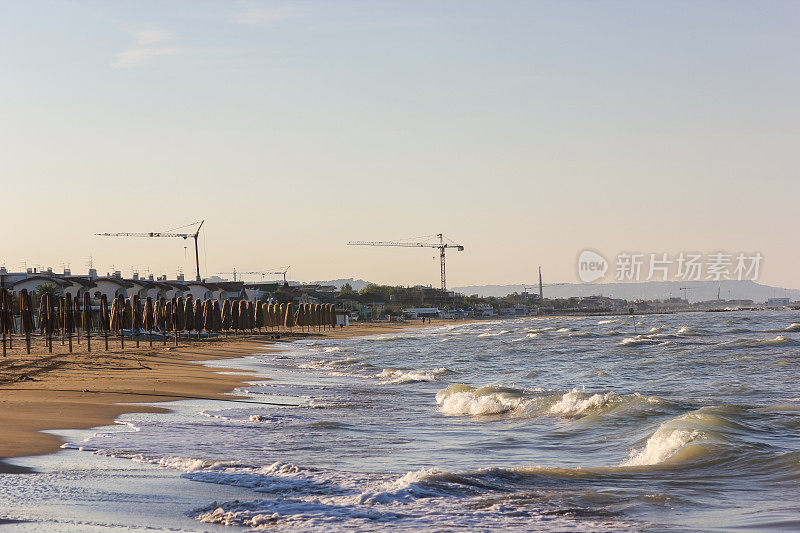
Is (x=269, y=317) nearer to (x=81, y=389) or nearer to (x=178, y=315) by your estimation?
(x=178, y=315)

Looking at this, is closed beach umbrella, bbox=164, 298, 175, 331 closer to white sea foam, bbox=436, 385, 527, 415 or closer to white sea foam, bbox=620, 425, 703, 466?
white sea foam, bbox=436, 385, 527, 415

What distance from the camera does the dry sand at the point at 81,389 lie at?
439 inches

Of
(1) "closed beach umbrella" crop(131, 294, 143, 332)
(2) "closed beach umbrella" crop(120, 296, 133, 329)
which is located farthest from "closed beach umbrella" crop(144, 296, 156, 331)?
(2) "closed beach umbrella" crop(120, 296, 133, 329)

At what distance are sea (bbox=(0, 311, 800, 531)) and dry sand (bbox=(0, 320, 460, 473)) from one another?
58 cm

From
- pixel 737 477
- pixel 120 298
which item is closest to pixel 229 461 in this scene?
pixel 737 477

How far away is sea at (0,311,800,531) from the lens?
7.31m

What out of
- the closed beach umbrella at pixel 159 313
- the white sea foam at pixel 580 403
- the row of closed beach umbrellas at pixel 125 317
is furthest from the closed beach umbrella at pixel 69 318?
the white sea foam at pixel 580 403

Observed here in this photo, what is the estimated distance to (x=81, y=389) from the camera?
57.7 feet

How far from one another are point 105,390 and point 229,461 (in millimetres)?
9042

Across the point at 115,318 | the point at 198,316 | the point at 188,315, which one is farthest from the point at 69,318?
the point at 198,316

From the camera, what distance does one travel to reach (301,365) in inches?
1296

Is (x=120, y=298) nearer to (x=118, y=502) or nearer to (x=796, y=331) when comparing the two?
(x=118, y=502)

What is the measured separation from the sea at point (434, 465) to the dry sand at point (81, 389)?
577 mm

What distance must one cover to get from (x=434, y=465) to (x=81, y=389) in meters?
10.2
